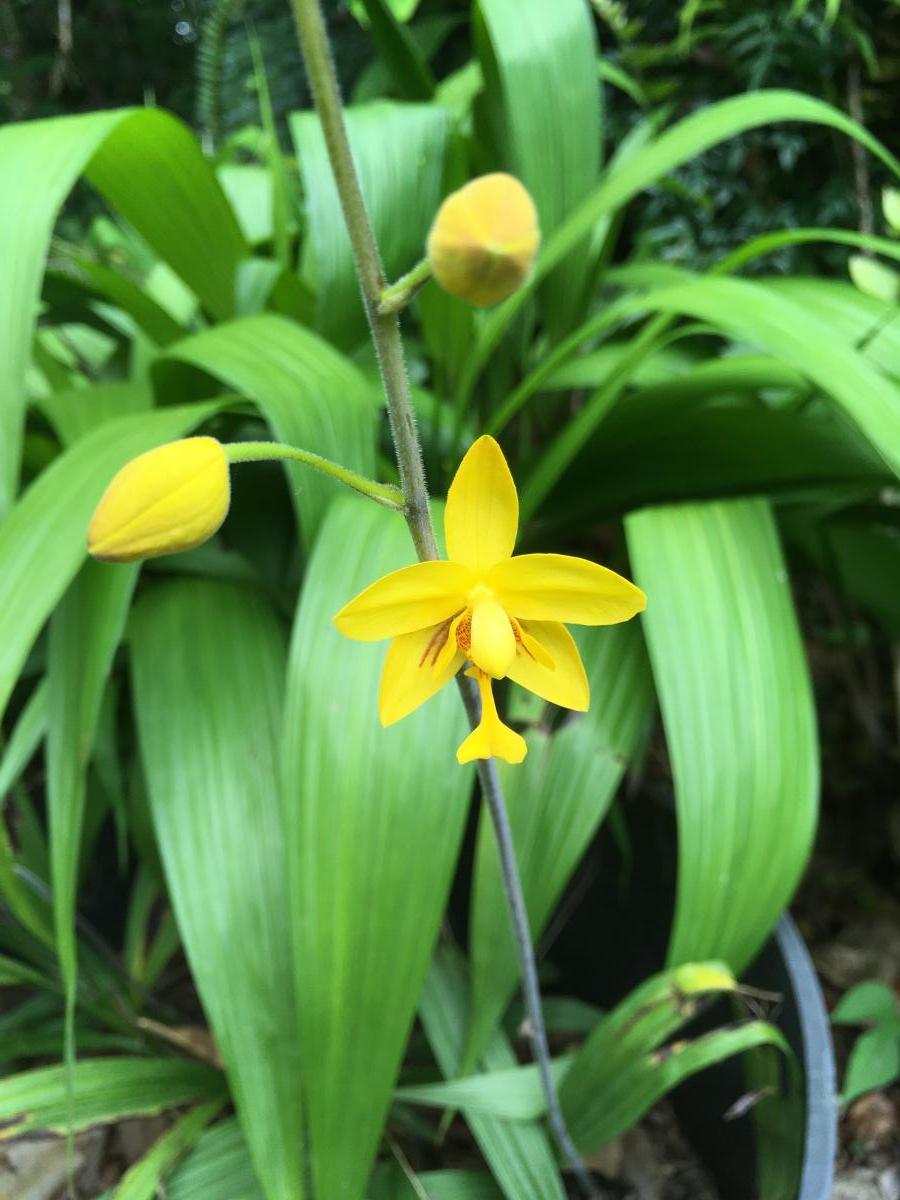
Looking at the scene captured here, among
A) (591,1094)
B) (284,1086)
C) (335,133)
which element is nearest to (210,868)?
(284,1086)

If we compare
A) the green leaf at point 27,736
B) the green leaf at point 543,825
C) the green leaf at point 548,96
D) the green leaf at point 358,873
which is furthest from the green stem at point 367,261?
the green leaf at point 548,96

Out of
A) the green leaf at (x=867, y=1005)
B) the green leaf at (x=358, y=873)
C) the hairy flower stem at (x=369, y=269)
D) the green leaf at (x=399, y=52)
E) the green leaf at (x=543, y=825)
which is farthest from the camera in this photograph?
the green leaf at (x=399, y=52)

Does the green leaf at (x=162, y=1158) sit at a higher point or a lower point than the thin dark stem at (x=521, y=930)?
lower

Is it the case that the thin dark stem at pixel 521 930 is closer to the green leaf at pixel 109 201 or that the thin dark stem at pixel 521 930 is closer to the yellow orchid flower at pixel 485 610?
the yellow orchid flower at pixel 485 610

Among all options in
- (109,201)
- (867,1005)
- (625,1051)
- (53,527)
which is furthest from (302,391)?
(867,1005)

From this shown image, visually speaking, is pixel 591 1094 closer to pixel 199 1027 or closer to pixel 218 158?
pixel 199 1027

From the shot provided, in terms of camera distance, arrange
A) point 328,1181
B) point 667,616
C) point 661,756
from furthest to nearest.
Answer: point 661,756 < point 667,616 < point 328,1181
